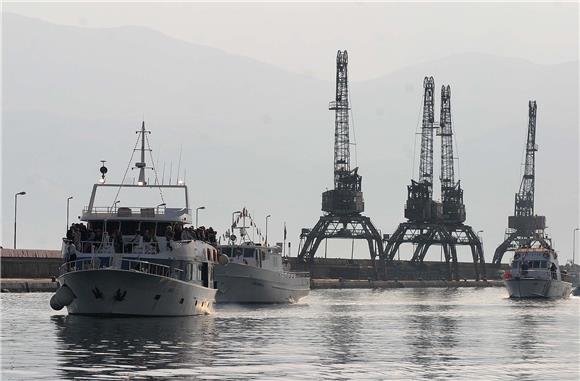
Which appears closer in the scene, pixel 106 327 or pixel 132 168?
pixel 106 327

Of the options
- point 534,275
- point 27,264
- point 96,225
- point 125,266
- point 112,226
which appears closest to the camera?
point 125,266

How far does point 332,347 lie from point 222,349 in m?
5.62

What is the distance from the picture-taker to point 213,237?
294 feet

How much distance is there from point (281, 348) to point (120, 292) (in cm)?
1775

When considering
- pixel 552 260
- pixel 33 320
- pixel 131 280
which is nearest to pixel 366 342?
pixel 131 280

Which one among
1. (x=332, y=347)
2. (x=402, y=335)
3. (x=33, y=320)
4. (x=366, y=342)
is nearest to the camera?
(x=332, y=347)

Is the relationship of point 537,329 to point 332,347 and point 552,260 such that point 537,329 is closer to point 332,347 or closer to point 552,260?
point 332,347

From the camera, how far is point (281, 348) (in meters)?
59.6

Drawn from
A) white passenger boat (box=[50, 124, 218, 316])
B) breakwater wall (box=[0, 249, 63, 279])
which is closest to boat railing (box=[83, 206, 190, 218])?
white passenger boat (box=[50, 124, 218, 316])

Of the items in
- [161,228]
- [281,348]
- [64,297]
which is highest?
[161,228]

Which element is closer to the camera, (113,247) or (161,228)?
(113,247)

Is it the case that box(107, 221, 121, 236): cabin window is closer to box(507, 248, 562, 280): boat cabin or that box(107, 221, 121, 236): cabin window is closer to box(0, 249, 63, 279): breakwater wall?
box(0, 249, 63, 279): breakwater wall

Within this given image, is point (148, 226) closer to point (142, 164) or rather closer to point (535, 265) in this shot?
point (142, 164)

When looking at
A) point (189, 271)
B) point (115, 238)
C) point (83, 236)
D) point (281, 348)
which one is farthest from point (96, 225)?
point (281, 348)
